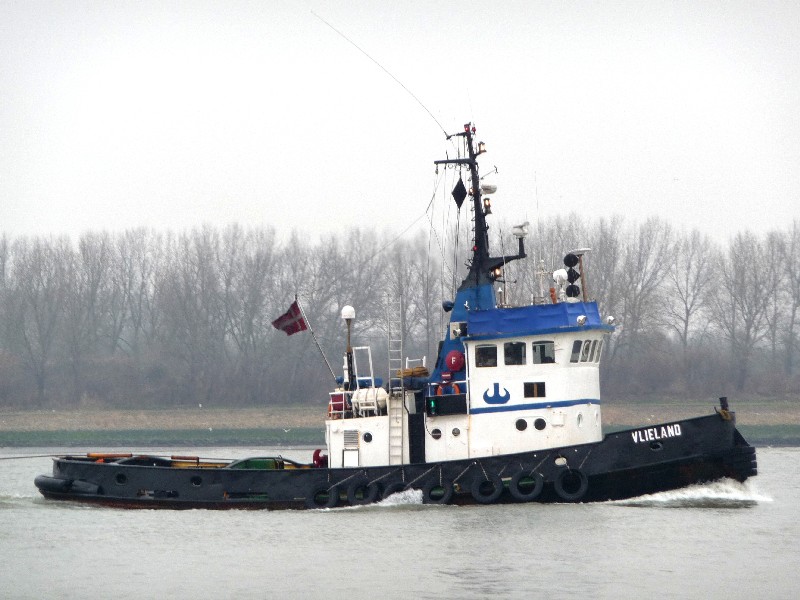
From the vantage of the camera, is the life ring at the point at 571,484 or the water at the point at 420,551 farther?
the life ring at the point at 571,484

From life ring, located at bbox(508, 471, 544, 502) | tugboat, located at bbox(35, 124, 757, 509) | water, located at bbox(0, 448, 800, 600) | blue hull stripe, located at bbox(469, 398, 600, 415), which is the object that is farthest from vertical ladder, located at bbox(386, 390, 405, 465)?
life ring, located at bbox(508, 471, 544, 502)

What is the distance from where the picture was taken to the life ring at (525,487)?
80.6ft

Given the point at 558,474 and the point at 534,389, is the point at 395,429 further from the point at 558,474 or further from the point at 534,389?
the point at 558,474

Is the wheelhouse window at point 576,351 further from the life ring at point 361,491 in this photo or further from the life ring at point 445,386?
the life ring at point 361,491

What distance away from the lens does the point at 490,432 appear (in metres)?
25.4

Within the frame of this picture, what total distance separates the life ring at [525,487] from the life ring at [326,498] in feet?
11.5

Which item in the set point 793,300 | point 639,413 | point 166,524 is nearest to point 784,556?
point 166,524

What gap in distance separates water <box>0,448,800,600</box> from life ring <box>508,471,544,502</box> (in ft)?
0.71

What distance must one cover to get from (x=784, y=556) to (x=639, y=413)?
32.1 meters

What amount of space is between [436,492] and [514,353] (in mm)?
3043

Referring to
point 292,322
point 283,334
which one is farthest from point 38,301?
point 292,322

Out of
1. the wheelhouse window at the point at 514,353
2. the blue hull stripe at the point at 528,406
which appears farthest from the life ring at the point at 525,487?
the wheelhouse window at the point at 514,353

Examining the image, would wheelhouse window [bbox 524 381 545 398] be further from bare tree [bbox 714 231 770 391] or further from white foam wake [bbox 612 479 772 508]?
bare tree [bbox 714 231 770 391]

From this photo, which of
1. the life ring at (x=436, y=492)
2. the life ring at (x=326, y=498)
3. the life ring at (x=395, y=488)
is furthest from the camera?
the life ring at (x=326, y=498)
